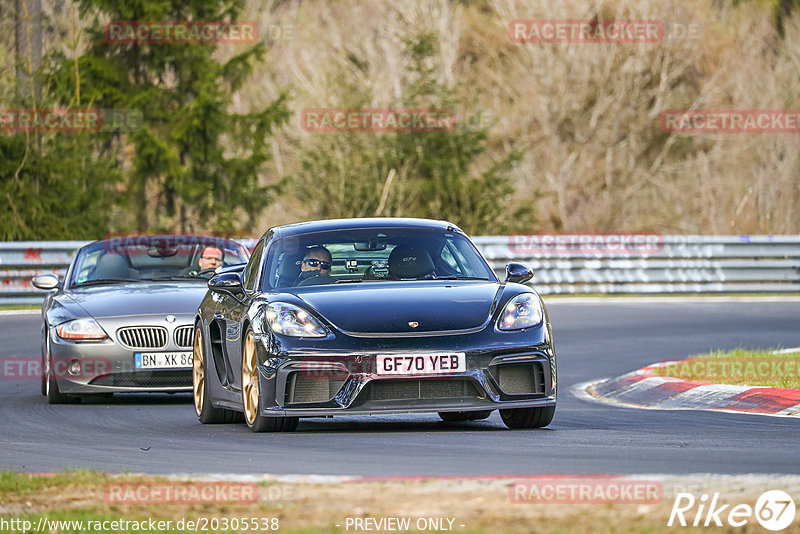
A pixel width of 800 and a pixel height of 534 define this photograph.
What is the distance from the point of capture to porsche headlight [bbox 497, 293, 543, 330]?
9.15 meters

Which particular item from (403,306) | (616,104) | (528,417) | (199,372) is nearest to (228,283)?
(199,372)

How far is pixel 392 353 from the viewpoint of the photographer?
881 cm

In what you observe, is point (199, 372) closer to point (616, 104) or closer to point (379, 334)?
point (379, 334)

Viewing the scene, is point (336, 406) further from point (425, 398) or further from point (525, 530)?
point (525, 530)

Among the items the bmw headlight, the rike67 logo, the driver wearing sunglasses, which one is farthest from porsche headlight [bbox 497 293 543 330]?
the rike67 logo

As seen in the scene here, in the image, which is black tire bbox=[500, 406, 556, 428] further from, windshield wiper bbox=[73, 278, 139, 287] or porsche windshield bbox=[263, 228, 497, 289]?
windshield wiper bbox=[73, 278, 139, 287]

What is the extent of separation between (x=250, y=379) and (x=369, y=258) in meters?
1.21

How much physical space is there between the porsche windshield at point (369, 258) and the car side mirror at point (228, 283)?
0.25 meters

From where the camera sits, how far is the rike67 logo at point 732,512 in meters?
5.33

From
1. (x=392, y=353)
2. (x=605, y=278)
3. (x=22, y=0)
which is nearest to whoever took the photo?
(x=392, y=353)

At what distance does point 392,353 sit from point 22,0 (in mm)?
25392

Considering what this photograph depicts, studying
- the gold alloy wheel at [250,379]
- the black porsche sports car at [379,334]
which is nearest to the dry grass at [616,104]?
the black porsche sports car at [379,334]

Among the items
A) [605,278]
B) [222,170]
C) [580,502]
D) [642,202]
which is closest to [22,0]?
[222,170]

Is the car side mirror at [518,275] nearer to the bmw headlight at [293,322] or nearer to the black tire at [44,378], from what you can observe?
the bmw headlight at [293,322]
